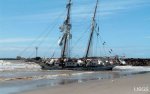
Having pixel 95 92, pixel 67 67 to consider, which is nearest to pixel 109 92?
pixel 95 92

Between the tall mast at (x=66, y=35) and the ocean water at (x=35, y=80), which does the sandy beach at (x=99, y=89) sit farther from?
the tall mast at (x=66, y=35)

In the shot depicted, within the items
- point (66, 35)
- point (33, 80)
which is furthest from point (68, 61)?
point (33, 80)

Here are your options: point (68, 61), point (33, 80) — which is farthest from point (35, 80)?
point (68, 61)

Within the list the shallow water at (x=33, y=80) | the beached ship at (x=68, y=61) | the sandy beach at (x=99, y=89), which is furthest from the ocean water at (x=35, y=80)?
the beached ship at (x=68, y=61)

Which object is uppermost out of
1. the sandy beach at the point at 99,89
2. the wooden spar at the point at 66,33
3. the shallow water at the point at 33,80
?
the wooden spar at the point at 66,33

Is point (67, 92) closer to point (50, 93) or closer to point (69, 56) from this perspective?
point (50, 93)

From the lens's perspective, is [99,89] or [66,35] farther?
[66,35]

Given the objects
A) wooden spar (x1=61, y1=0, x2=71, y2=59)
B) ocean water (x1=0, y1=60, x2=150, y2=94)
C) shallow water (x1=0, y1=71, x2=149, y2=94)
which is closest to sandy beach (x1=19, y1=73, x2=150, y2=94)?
ocean water (x1=0, y1=60, x2=150, y2=94)

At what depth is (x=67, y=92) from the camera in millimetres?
30109

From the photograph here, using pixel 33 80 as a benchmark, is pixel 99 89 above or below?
below

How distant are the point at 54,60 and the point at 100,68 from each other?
35.3 feet

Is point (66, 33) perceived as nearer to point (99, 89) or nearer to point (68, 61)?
point (68, 61)

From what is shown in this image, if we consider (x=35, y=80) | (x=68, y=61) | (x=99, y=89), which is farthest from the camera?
(x=68, y=61)

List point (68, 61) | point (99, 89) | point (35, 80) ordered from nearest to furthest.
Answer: point (99, 89), point (35, 80), point (68, 61)
